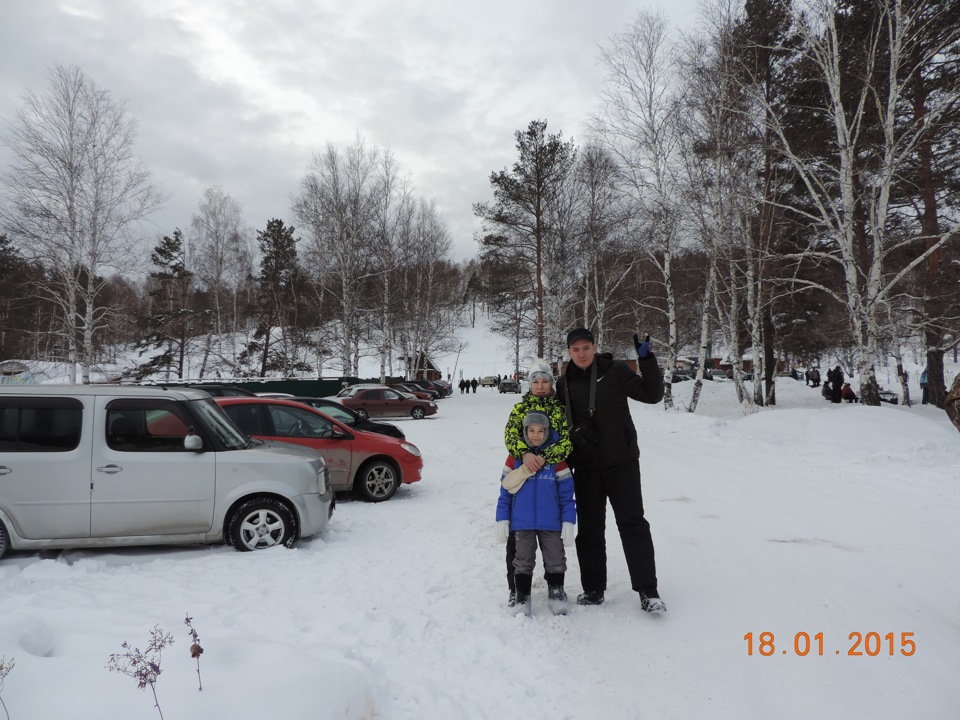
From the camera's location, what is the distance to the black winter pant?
396 cm

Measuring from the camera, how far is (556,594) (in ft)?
13.2

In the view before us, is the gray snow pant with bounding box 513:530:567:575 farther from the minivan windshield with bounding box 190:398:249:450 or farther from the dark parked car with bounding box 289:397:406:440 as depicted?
the dark parked car with bounding box 289:397:406:440

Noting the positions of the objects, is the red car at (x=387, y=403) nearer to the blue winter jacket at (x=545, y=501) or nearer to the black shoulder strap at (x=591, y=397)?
the black shoulder strap at (x=591, y=397)

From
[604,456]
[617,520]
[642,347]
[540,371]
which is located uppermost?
[642,347]

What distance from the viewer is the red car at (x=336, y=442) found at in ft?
25.0

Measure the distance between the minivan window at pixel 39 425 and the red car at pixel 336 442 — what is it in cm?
251

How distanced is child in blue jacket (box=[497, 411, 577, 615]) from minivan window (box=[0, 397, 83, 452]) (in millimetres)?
4126

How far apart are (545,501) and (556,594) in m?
0.76

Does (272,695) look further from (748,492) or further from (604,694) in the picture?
(748,492)

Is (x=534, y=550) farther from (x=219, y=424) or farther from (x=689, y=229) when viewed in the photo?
(x=689, y=229)

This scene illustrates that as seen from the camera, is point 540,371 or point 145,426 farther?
point 145,426
